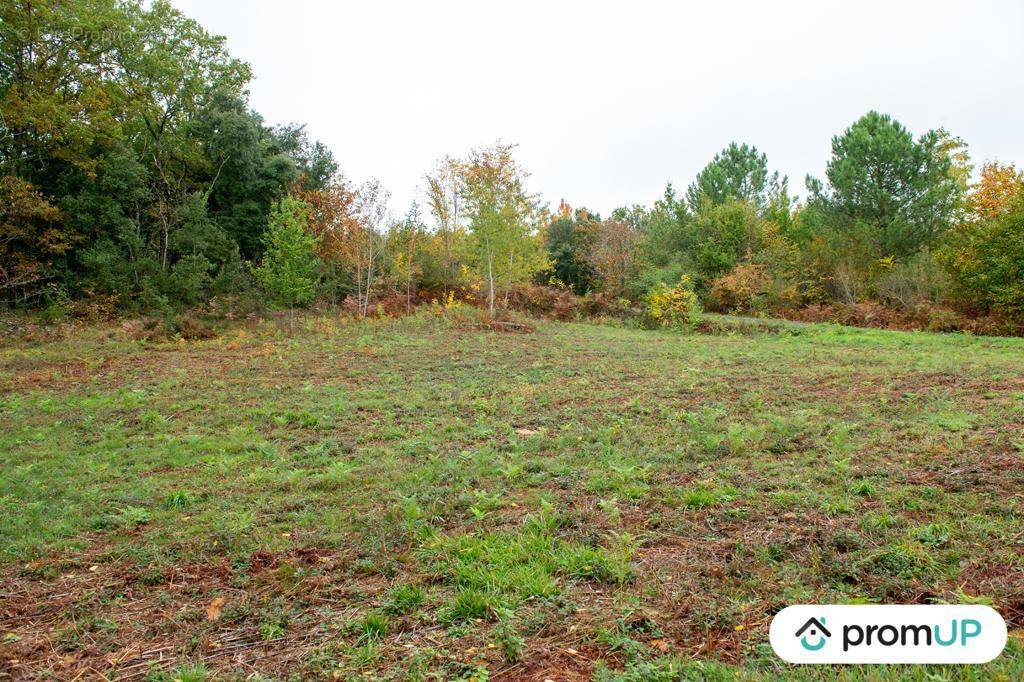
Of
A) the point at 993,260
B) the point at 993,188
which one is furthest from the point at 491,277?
the point at 993,188

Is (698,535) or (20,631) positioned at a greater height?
(698,535)

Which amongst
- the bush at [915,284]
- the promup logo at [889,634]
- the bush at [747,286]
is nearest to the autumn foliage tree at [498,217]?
the bush at [747,286]

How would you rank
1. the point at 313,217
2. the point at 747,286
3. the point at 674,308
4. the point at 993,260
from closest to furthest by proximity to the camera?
the point at 993,260
the point at 674,308
the point at 313,217
the point at 747,286

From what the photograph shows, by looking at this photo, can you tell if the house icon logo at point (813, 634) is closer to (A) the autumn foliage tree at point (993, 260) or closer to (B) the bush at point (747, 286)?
(A) the autumn foliage tree at point (993, 260)

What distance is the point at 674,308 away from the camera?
2281 cm

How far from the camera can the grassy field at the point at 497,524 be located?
2900 millimetres

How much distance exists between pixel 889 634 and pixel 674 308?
21.0 m

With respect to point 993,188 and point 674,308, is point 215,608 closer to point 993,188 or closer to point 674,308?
point 674,308

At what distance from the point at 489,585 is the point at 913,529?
275 centimetres

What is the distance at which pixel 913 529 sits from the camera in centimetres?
363

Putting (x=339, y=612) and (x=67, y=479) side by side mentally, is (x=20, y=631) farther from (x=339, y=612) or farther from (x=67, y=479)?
(x=67, y=479)

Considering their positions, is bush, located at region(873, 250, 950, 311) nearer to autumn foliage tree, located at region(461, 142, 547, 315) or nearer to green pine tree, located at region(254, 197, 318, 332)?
autumn foliage tree, located at region(461, 142, 547, 315)

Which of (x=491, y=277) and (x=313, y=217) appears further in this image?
(x=313, y=217)

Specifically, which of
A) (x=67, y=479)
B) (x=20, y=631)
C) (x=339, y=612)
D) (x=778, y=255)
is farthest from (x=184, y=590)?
(x=778, y=255)
